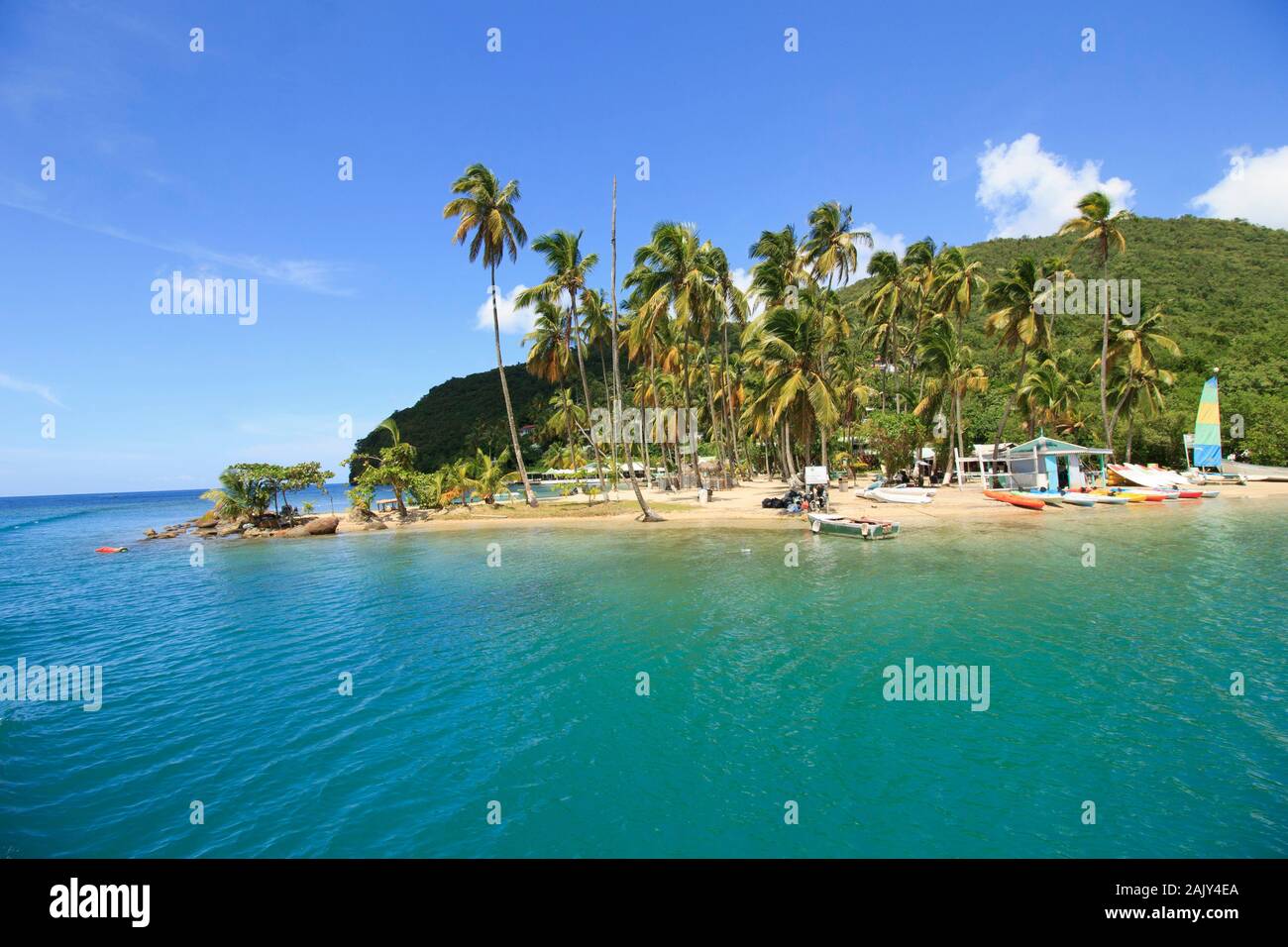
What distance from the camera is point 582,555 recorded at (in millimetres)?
25984

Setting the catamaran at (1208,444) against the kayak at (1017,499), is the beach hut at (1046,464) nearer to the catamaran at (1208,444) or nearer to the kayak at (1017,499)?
the kayak at (1017,499)

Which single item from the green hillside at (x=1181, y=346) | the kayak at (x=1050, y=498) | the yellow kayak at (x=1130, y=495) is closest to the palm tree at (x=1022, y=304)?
the green hillside at (x=1181, y=346)

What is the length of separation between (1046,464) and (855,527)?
72.3ft

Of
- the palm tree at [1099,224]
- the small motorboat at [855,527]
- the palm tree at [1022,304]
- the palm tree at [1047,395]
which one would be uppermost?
the palm tree at [1099,224]

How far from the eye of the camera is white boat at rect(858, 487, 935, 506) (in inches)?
1452

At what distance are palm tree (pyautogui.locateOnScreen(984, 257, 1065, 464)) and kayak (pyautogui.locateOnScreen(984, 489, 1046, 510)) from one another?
26.9 ft

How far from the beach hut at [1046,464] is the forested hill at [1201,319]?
13.9m

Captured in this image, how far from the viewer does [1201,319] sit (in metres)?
66.9

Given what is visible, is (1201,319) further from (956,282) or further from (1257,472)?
(956,282)

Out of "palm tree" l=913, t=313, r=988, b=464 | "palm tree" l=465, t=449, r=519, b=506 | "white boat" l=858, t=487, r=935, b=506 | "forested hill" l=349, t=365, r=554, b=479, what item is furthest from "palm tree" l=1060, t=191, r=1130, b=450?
"forested hill" l=349, t=365, r=554, b=479

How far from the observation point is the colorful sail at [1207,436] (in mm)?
42156

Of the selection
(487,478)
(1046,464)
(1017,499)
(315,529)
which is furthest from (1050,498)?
(315,529)
